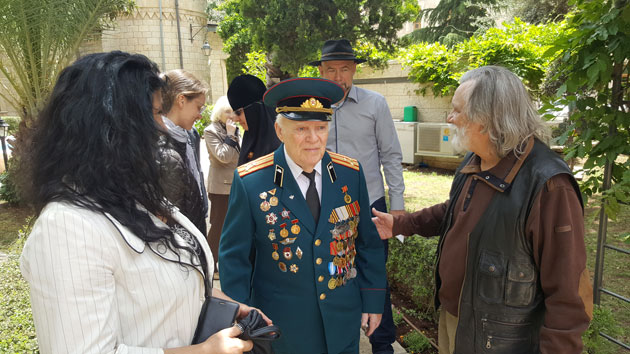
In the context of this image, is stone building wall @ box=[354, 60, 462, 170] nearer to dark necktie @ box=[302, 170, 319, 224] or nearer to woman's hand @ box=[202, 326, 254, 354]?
dark necktie @ box=[302, 170, 319, 224]

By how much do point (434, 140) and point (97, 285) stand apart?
33.6 ft

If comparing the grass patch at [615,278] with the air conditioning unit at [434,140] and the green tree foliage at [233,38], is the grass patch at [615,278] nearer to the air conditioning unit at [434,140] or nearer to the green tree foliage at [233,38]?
the air conditioning unit at [434,140]

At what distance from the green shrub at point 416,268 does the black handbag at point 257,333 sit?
2.36 m

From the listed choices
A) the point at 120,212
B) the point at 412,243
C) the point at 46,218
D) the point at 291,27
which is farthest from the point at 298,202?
the point at 291,27

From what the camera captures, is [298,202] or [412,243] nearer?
[298,202]

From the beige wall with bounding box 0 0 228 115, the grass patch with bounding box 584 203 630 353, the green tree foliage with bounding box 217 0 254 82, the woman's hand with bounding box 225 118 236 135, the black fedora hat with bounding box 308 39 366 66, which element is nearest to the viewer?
the grass patch with bounding box 584 203 630 353

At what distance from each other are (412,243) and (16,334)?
306 cm

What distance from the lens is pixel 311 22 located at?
23.6 ft

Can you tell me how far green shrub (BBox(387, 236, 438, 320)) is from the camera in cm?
359

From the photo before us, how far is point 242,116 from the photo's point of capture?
367 cm

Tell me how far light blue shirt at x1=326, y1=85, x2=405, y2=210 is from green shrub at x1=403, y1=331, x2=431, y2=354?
3.35 ft

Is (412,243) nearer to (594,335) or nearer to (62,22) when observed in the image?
(594,335)

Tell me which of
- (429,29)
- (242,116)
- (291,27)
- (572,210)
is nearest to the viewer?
(572,210)

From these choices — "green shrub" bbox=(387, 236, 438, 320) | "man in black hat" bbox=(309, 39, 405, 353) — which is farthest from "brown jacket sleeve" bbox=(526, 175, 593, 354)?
"green shrub" bbox=(387, 236, 438, 320)
